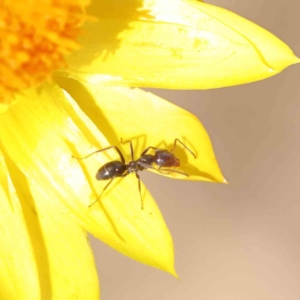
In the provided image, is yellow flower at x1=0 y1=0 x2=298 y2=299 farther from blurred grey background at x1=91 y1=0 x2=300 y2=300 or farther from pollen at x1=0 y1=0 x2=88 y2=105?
blurred grey background at x1=91 y1=0 x2=300 y2=300

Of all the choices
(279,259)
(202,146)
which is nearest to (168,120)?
(202,146)

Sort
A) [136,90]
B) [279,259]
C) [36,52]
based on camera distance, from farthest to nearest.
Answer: [279,259] → [136,90] → [36,52]

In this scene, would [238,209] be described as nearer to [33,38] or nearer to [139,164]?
[139,164]

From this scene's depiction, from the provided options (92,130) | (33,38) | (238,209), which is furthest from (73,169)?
(238,209)

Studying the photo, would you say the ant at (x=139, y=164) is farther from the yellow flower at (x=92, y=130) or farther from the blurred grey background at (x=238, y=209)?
the blurred grey background at (x=238, y=209)

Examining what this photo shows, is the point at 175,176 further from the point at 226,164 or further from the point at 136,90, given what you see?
the point at 226,164

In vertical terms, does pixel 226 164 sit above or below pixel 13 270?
above
